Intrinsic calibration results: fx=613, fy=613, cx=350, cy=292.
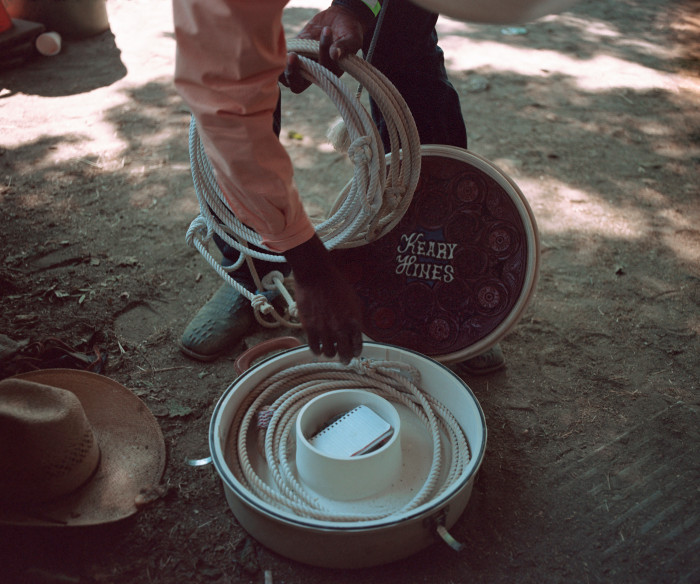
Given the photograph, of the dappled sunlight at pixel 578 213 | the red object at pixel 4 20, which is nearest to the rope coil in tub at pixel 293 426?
the dappled sunlight at pixel 578 213

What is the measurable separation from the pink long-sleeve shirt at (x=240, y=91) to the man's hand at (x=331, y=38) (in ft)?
1.44

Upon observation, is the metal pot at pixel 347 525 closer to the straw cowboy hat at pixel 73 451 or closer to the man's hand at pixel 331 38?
the straw cowboy hat at pixel 73 451

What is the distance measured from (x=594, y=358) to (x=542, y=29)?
3.63 m

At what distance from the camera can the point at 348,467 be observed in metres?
1.38

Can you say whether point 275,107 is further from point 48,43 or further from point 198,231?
point 48,43

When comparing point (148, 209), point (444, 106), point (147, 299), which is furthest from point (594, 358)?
point (148, 209)

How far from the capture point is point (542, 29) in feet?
15.5

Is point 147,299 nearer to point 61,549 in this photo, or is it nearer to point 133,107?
point 61,549

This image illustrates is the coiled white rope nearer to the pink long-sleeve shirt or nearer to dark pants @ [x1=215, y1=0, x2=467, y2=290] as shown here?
dark pants @ [x1=215, y1=0, x2=467, y2=290]

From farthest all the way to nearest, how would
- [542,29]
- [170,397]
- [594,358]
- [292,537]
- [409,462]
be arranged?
[542,29] < [594,358] < [170,397] < [409,462] < [292,537]

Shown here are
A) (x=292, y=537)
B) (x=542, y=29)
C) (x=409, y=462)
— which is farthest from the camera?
(x=542, y=29)

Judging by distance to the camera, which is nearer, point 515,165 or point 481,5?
point 481,5

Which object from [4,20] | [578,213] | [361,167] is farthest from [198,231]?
[4,20]

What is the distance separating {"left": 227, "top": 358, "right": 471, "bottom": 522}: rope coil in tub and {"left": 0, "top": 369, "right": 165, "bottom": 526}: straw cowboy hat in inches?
9.4
